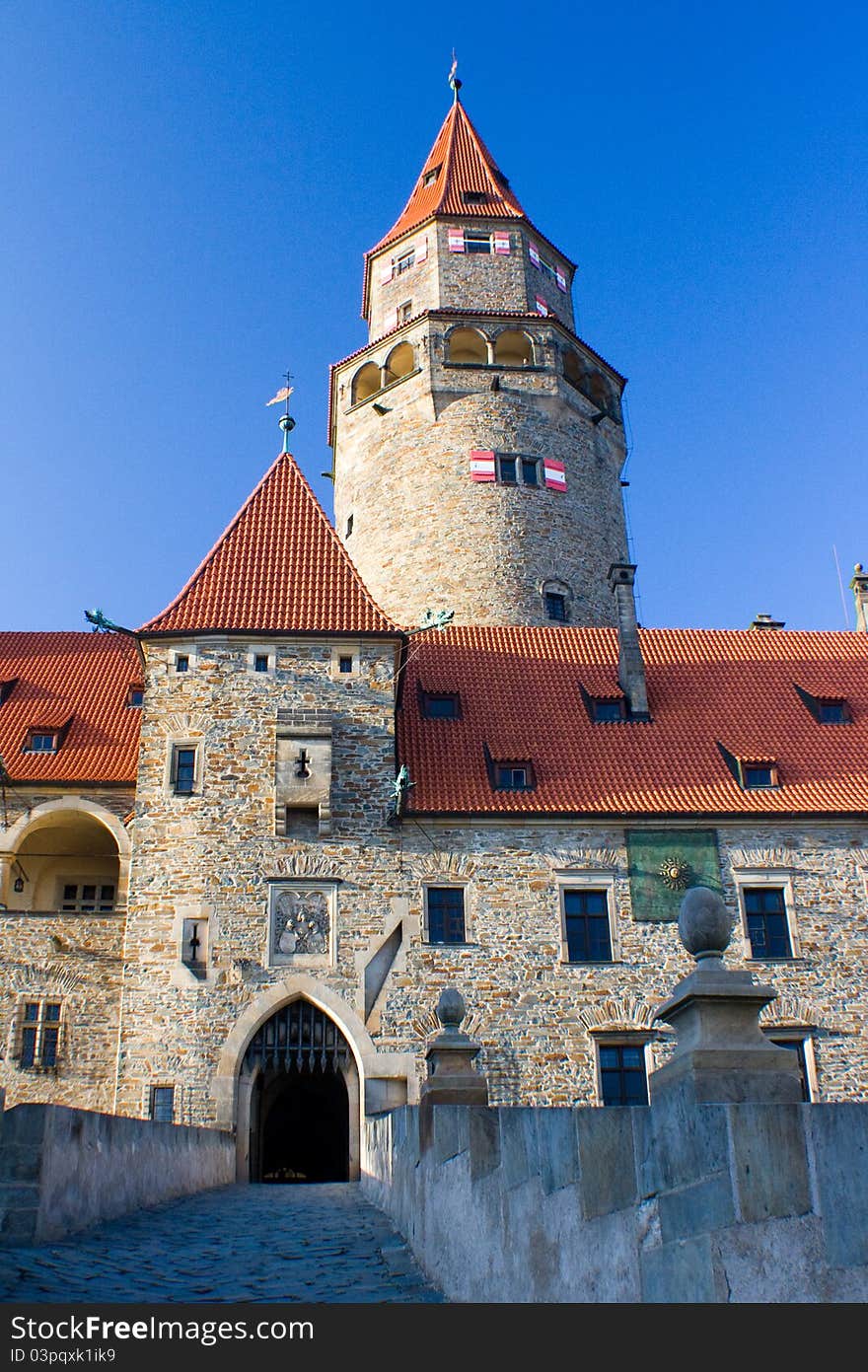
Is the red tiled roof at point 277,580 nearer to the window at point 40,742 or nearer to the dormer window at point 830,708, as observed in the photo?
the window at point 40,742

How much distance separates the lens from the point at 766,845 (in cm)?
1834

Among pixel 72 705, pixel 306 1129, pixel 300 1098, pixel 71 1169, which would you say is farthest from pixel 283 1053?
pixel 71 1169

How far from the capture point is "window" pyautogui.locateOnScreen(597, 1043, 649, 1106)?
55.4 ft

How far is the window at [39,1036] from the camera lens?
17703 mm

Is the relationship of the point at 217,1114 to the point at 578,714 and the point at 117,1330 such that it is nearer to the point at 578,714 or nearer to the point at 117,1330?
the point at 578,714

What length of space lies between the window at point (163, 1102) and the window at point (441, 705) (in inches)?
282

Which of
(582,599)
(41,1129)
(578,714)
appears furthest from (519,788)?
(41,1129)

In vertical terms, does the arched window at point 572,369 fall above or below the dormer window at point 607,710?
above

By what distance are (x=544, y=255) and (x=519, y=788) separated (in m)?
18.0

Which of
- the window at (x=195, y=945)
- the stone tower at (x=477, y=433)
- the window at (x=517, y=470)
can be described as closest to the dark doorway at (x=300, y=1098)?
the window at (x=195, y=945)

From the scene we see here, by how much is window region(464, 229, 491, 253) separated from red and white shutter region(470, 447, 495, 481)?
19.8 feet

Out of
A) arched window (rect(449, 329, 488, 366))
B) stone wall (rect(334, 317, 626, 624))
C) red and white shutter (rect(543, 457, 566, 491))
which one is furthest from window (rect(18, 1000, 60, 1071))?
arched window (rect(449, 329, 488, 366))

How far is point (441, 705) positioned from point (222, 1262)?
46.1 feet

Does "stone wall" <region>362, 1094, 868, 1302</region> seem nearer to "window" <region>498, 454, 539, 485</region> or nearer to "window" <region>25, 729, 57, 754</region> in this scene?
"window" <region>25, 729, 57, 754</region>
